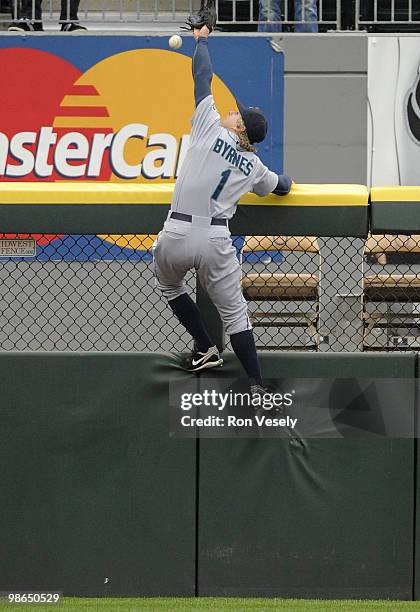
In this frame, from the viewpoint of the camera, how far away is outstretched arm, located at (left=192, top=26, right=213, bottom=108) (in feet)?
17.6

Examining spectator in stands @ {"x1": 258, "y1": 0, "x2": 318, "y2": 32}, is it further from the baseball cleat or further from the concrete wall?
the baseball cleat

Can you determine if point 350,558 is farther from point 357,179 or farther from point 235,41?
point 235,41

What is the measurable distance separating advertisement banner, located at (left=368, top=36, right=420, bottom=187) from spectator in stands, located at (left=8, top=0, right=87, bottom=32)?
9.06ft

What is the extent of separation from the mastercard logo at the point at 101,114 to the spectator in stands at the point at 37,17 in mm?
411

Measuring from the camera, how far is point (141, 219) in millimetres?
5660

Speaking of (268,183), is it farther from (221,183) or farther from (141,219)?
(141,219)

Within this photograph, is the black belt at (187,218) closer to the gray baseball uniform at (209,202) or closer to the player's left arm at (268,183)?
the gray baseball uniform at (209,202)

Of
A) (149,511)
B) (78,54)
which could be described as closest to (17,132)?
(78,54)

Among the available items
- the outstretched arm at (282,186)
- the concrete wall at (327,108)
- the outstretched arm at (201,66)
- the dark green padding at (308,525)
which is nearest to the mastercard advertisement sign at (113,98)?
the concrete wall at (327,108)

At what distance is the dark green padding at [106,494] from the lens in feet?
18.4

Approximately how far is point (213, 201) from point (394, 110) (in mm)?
5329

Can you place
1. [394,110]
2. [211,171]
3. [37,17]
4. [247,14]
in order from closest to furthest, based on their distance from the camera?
[211,171], [394,110], [37,17], [247,14]

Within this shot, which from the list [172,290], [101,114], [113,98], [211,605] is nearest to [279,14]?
[113,98]

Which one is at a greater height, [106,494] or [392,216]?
[392,216]
